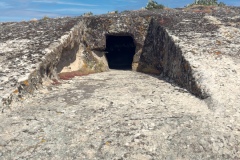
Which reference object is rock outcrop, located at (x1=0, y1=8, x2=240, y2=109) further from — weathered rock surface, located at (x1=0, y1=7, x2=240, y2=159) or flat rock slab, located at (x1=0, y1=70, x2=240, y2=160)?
flat rock slab, located at (x1=0, y1=70, x2=240, y2=160)

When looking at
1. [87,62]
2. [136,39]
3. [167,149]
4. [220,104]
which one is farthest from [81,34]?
[167,149]

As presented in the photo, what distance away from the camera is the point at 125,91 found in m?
8.94

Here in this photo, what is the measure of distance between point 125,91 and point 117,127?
2683 mm

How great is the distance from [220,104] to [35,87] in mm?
5565

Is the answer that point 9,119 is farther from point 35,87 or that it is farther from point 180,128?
point 180,128

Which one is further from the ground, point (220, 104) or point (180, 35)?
point (180, 35)

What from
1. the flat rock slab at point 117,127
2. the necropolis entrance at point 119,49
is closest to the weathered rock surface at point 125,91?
the flat rock slab at point 117,127

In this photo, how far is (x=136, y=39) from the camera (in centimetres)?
1398

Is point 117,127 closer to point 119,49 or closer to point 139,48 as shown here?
point 139,48

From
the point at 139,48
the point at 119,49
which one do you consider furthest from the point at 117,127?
the point at 119,49

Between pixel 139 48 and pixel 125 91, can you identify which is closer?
pixel 125 91

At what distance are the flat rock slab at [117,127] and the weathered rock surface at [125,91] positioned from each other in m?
0.02

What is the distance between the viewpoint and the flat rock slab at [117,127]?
18.1 ft

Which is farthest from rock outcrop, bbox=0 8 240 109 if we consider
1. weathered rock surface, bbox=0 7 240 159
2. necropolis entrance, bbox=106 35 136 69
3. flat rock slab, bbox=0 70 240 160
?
necropolis entrance, bbox=106 35 136 69
